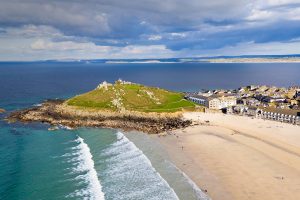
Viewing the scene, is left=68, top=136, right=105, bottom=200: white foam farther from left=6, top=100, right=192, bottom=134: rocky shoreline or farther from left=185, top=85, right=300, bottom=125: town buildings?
left=185, top=85, right=300, bottom=125: town buildings

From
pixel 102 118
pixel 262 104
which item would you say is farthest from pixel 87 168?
pixel 262 104

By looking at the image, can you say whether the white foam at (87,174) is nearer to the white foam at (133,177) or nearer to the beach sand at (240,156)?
the white foam at (133,177)

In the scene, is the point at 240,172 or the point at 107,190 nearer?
the point at 107,190

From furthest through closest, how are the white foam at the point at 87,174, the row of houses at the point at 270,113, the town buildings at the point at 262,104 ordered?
the town buildings at the point at 262,104
the row of houses at the point at 270,113
the white foam at the point at 87,174

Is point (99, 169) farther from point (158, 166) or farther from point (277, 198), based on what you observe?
point (277, 198)

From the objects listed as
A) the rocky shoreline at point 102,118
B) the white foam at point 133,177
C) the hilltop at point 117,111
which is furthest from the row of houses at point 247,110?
the white foam at point 133,177

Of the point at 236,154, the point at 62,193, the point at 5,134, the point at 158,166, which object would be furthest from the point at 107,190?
the point at 5,134

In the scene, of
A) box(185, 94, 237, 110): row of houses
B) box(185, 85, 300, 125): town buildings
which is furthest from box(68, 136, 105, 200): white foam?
box(185, 85, 300, 125): town buildings
